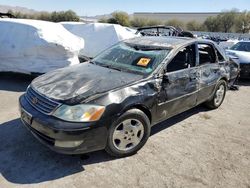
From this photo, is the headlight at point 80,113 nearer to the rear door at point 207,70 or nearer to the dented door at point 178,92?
the dented door at point 178,92

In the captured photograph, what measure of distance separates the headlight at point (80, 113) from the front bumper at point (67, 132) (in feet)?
0.19

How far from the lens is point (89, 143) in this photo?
322 cm

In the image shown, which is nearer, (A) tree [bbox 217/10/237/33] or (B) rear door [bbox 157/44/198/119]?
(B) rear door [bbox 157/44/198/119]

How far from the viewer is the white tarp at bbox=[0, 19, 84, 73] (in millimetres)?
6699

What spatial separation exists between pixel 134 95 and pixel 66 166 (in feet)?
4.10

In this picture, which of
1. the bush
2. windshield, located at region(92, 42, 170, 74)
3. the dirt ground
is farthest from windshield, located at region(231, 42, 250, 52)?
the bush

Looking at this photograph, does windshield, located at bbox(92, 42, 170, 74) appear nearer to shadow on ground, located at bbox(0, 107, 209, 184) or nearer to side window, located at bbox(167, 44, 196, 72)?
side window, located at bbox(167, 44, 196, 72)

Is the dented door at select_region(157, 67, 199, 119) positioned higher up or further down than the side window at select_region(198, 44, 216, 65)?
further down

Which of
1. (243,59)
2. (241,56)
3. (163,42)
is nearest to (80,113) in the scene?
(163,42)

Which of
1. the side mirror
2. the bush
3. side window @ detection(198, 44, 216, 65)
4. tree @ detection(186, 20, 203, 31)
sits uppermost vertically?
side window @ detection(198, 44, 216, 65)

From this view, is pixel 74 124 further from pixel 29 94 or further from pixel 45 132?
pixel 29 94

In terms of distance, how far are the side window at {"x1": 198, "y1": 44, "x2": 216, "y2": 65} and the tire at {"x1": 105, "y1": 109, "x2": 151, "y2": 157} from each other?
1956 mm

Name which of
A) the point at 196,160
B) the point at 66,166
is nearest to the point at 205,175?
the point at 196,160

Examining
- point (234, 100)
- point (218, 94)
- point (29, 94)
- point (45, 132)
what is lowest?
point (234, 100)
